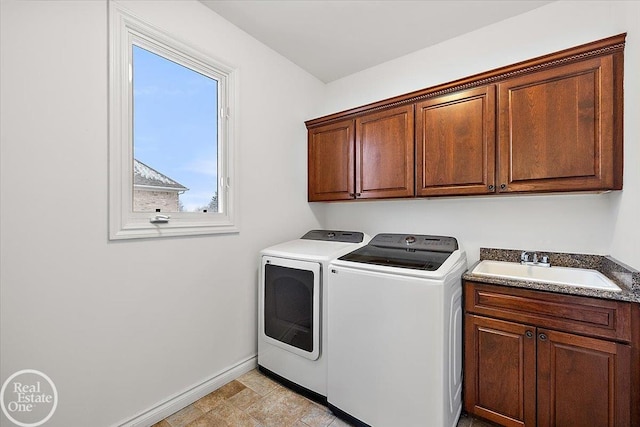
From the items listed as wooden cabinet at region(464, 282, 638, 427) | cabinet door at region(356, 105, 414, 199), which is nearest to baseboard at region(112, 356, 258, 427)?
wooden cabinet at region(464, 282, 638, 427)

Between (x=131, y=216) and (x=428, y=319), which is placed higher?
(x=131, y=216)

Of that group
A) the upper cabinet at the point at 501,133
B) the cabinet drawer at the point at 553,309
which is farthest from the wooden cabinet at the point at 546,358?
the upper cabinet at the point at 501,133

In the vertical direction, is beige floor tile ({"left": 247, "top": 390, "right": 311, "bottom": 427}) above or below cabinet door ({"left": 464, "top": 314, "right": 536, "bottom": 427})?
below

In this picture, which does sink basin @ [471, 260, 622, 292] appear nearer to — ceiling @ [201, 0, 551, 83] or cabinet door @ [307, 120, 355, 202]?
cabinet door @ [307, 120, 355, 202]

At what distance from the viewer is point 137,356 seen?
1579 millimetres

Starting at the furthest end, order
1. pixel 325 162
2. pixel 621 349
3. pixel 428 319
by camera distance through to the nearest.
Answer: pixel 325 162
pixel 428 319
pixel 621 349

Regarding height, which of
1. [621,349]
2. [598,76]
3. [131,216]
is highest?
[598,76]

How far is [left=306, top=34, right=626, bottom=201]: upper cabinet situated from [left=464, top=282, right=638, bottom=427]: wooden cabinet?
67cm

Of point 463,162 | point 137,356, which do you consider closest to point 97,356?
point 137,356

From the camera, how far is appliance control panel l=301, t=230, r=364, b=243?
7.65ft

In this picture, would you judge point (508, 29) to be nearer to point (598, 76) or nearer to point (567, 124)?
point (598, 76)

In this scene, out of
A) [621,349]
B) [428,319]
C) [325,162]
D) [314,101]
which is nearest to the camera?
[621,349]

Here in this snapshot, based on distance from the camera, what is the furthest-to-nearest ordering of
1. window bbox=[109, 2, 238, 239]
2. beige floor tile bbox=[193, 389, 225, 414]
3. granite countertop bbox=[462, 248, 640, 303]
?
1. beige floor tile bbox=[193, 389, 225, 414]
2. window bbox=[109, 2, 238, 239]
3. granite countertop bbox=[462, 248, 640, 303]

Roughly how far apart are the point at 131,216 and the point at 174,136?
1.98ft
